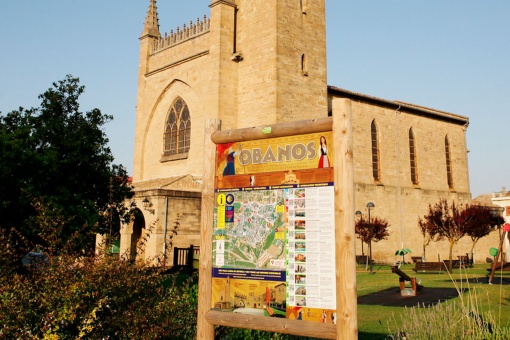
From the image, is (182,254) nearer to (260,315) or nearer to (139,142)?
(139,142)

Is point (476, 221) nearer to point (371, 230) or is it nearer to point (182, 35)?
point (371, 230)

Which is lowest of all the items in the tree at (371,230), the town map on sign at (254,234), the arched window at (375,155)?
the town map on sign at (254,234)

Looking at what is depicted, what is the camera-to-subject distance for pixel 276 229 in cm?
449

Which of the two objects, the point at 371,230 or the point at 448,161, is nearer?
the point at 371,230

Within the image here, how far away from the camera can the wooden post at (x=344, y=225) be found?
154 inches

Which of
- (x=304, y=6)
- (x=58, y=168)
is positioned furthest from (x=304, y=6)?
(x=58, y=168)

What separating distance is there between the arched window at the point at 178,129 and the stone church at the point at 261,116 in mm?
58

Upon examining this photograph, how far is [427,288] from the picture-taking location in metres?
13.3

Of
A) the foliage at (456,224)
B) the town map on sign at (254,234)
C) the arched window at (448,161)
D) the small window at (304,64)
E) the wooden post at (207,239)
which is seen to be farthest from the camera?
the arched window at (448,161)

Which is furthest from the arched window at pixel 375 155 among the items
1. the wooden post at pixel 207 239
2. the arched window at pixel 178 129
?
the wooden post at pixel 207 239

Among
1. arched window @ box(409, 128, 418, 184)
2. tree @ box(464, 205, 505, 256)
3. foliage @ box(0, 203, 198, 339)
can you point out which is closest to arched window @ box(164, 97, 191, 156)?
arched window @ box(409, 128, 418, 184)

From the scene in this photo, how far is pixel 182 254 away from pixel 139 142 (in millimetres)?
10698

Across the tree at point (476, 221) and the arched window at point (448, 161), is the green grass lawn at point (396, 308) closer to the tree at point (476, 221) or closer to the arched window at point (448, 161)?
the tree at point (476, 221)

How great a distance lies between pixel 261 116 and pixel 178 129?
6.61 m
